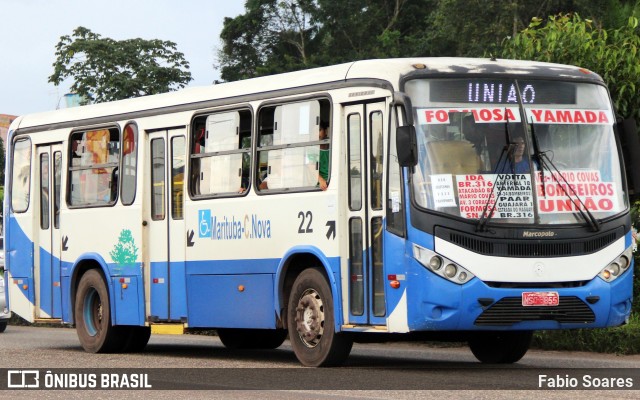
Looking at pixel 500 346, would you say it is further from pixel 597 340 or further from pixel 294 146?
pixel 294 146

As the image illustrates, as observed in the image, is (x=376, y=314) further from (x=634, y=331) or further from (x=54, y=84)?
(x=54, y=84)

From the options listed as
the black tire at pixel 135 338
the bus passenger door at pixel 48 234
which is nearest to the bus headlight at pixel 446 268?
the black tire at pixel 135 338

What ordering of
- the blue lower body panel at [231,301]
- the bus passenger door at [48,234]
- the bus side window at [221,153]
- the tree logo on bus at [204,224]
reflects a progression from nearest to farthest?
the blue lower body panel at [231,301] < the bus side window at [221,153] < the tree logo on bus at [204,224] < the bus passenger door at [48,234]

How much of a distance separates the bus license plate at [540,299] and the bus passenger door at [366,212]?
1350mm

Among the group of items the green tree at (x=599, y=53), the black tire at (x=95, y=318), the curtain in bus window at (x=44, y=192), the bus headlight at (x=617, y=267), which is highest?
the green tree at (x=599, y=53)

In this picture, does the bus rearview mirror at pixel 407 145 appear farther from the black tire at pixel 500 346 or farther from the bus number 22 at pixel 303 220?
the black tire at pixel 500 346

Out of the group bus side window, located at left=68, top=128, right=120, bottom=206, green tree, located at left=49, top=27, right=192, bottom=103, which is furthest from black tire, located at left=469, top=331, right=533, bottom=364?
green tree, located at left=49, top=27, right=192, bottom=103

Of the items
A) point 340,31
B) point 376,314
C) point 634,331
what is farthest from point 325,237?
point 340,31

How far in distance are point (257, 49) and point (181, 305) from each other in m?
46.3

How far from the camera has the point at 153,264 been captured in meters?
18.6

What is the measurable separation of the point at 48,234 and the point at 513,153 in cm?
823

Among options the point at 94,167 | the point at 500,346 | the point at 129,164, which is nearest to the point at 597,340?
the point at 500,346

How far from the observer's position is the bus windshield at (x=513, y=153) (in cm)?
1434

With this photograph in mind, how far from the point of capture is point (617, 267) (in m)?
14.9
